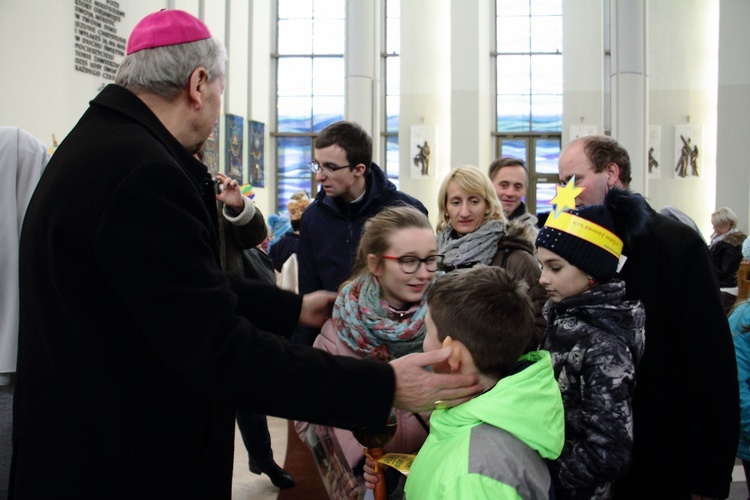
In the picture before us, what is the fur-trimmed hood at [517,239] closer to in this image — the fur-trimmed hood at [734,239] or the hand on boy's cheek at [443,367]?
the hand on boy's cheek at [443,367]

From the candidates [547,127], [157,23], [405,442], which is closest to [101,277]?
[157,23]

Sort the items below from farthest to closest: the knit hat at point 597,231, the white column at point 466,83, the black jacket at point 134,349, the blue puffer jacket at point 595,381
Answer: the white column at point 466,83, the knit hat at point 597,231, the blue puffer jacket at point 595,381, the black jacket at point 134,349

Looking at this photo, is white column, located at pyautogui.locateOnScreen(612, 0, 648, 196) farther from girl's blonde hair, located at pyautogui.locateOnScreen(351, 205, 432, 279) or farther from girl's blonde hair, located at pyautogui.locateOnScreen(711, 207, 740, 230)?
girl's blonde hair, located at pyautogui.locateOnScreen(351, 205, 432, 279)

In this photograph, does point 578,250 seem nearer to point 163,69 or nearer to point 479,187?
point 479,187

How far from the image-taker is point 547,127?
2266 cm

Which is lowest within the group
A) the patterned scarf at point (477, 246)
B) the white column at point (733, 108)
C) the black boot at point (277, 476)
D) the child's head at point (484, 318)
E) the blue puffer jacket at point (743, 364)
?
the black boot at point (277, 476)

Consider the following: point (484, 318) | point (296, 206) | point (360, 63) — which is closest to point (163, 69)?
point (484, 318)

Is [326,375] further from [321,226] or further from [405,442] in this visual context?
[321,226]

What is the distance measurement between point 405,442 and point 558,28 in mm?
22224

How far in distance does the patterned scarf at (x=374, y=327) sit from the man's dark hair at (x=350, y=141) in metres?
1.40

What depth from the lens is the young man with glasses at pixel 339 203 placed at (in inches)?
155

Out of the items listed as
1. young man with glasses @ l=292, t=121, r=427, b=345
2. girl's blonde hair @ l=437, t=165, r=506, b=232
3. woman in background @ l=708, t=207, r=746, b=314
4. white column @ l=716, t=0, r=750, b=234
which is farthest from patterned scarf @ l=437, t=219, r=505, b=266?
white column @ l=716, t=0, r=750, b=234

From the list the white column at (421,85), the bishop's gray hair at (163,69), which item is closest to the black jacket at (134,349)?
the bishop's gray hair at (163,69)

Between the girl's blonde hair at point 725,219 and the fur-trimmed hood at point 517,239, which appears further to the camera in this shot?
the girl's blonde hair at point 725,219
